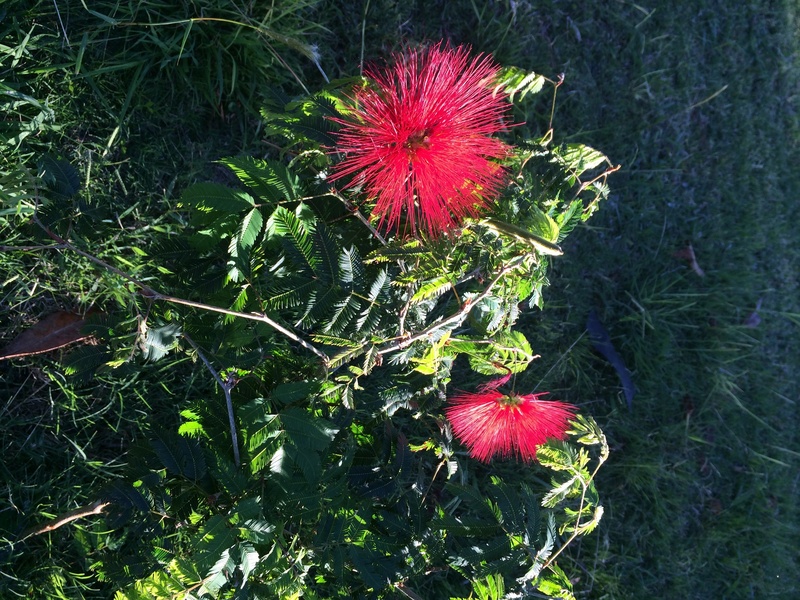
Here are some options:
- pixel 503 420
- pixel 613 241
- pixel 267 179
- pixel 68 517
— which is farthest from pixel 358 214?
pixel 613 241

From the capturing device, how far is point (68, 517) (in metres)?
1.76

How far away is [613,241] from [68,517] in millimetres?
2533

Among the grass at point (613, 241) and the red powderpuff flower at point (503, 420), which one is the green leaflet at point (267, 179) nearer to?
the grass at point (613, 241)

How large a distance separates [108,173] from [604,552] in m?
2.52

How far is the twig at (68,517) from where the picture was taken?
5.60 ft

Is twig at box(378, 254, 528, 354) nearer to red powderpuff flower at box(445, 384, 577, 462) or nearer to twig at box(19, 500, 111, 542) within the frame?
red powderpuff flower at box(445, 384, 577, 462)

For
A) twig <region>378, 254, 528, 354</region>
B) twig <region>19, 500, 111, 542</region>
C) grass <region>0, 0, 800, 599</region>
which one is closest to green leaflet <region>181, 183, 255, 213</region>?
twig <region>378, 254, 528, 354</region>

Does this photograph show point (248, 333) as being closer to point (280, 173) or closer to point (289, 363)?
point (289, 363)

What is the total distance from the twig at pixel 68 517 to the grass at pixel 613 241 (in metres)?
0.10

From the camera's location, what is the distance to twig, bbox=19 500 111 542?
5.60 feet

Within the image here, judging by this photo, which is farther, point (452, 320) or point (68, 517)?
point (68, 517)

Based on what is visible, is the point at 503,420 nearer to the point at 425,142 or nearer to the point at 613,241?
the point at 425,142

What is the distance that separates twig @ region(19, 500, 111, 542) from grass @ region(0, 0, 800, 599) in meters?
0.10

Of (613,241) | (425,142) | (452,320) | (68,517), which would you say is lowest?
(68,517)
